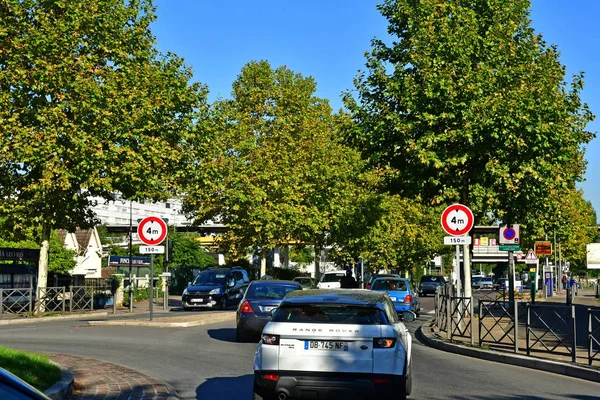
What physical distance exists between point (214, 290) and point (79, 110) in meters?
12.1

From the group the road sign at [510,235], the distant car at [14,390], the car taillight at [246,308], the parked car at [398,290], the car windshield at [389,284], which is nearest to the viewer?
the distant car at [14,390]

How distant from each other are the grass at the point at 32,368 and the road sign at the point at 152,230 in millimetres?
11215

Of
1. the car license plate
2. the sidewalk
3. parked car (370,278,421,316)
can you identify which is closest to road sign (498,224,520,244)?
parked car (370,278,421,316)

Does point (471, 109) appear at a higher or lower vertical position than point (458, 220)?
higher

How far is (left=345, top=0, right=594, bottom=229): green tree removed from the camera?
2558cm

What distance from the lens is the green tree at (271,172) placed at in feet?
155

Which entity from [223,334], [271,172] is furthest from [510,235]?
[271,172]

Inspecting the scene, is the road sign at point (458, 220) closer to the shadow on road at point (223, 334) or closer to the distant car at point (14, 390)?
the shadow on road at point (223, 334)

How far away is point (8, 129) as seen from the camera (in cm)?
2986

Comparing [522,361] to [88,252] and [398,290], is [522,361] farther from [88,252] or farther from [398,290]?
[88,252]

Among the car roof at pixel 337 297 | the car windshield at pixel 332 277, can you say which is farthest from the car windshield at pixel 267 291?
the car windshield at pixel 332 277

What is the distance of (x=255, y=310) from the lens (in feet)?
63.1

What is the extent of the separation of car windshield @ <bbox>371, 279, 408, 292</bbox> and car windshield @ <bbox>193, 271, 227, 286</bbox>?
35.6 feet

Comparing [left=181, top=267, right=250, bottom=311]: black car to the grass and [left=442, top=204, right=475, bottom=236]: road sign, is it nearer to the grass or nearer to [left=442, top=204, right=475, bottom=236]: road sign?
[left=442, top=204, right=475, bottom=236]: road sign
